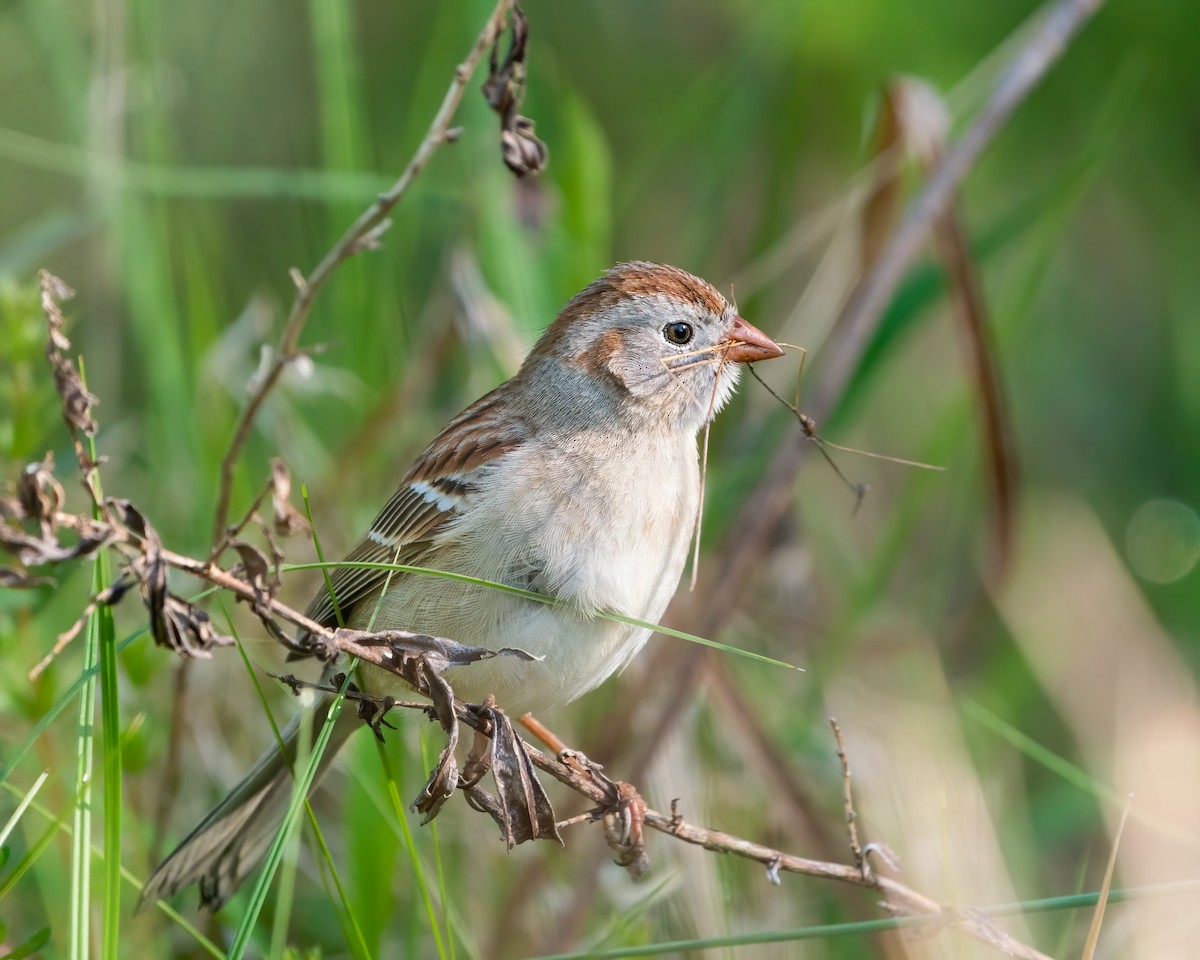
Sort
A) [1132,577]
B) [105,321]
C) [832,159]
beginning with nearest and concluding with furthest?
[105,321], [1132,577], [832,159]

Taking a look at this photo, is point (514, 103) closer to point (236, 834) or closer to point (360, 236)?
point (360, 236)

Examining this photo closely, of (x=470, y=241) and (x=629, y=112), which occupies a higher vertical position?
(x=629, y=112)

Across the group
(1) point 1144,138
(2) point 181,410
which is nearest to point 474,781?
(2) point 181,410

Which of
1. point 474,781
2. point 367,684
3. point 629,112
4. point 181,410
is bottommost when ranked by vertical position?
point 474,781

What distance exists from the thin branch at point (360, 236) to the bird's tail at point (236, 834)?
40 cm

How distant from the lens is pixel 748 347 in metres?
2.52

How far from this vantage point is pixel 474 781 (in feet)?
5.90

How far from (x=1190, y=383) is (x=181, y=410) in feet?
10.1

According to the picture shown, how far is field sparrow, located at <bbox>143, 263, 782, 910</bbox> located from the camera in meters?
2.22

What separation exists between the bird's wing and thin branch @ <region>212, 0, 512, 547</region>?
10.4 inches

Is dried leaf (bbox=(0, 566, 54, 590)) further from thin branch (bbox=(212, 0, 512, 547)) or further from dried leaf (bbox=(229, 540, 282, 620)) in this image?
thin branch (bbox=(212, 0, 512, 547))

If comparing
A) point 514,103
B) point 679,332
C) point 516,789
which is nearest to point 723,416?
point 679,332

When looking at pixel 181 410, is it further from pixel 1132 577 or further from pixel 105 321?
pixel 1132 577

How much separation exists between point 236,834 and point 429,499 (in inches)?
26.1
